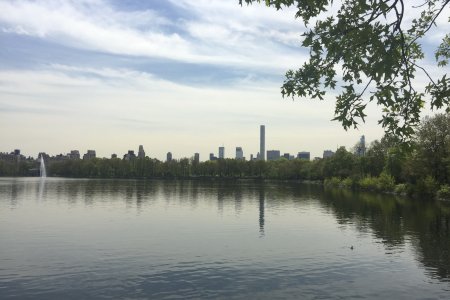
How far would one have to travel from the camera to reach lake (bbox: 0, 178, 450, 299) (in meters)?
27.4

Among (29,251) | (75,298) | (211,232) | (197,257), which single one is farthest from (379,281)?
(29,251)

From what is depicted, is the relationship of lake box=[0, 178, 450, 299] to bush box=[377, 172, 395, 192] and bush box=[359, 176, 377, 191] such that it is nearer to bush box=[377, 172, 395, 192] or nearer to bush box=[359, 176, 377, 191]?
bush box=[377, 172, 395, 192]

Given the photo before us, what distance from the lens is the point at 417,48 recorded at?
12758mm

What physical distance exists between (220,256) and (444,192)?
249 ft

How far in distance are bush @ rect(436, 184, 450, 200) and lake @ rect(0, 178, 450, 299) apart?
103 ft

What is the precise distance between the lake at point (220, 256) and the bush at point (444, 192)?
31282 millimetres

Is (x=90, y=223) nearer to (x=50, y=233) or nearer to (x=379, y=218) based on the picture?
(x=50, y=233)

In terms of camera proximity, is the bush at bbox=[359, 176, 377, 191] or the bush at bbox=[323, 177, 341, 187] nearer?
the bush at bbox=[359, 176, 377, 191]

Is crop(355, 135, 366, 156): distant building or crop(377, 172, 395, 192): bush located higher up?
crop(355, 135, 366, 156): distant building

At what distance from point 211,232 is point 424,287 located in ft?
89.0

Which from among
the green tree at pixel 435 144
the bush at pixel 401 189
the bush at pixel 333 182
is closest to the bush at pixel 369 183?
the bush at pixel 401 189

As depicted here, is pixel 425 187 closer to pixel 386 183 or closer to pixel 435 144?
pixel 435 144

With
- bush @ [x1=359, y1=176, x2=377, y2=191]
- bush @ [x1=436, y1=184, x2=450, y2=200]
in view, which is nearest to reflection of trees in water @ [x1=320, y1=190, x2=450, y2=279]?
bush @ [x1=436, y1=184, x2=450, y2=200]

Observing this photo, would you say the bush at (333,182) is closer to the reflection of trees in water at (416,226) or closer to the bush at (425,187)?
the bush at (425,187)
